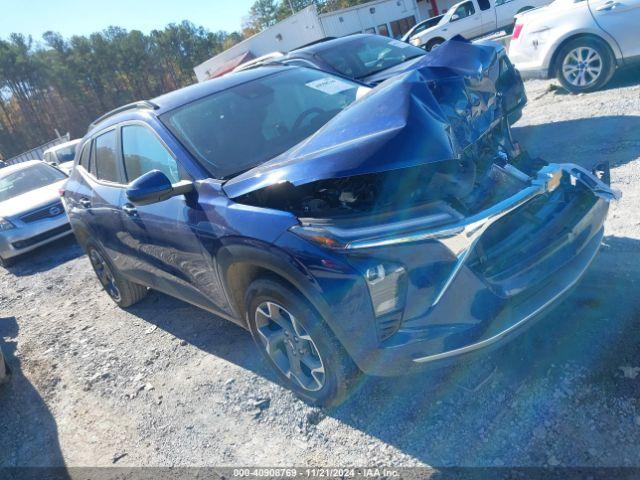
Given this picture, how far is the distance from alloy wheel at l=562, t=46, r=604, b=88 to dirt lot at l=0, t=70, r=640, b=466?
6.15 ft

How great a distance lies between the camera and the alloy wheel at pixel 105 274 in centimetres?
541

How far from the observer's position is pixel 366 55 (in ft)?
25.8

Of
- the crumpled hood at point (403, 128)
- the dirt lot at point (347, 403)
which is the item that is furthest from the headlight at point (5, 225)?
the crumpled hood at point (403, 128)

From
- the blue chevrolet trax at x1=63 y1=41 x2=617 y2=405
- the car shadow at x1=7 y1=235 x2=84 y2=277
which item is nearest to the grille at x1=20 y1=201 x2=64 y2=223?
the car shadow at x1=7 y1=235 x2=84 y2=277

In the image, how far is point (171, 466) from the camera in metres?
3.07

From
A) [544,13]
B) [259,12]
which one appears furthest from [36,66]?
[544,13]

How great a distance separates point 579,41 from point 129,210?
617 centimetres

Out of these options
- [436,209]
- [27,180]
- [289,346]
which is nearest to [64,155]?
[27,180]

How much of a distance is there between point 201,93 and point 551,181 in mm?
2526

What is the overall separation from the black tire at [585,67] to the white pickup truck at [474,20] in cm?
1311

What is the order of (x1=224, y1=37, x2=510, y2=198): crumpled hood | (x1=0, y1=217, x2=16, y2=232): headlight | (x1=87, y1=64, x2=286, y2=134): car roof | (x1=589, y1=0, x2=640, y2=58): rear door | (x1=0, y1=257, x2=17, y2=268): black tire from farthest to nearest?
(x1=0, y1=257, x2=17, y2=268): black tire, (x1=0, y1=217, x2=16, y2=232): headlight, (x1=589, y1=0, x2=640, y2=58): rear door, (x1=87, y1=64, x2=286, y2=134): car roof, (x1=224, y1=37, x2=510, y2=198): crumpled hood

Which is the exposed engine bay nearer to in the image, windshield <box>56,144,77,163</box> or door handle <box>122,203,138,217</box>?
door handle <box>122,203,138,217</box>

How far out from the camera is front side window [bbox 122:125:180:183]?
11.6 ft

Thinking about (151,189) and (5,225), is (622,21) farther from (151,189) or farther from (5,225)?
(5,225)
